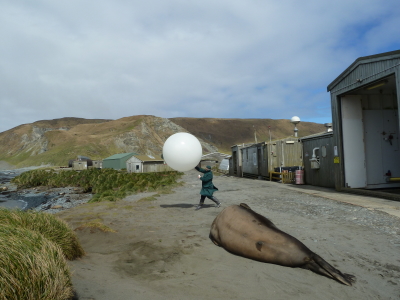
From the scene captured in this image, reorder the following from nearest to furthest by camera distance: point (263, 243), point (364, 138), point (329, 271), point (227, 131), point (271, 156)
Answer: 1. point (329, 271)
2. point (263, 243)
3. point (364, 138)
4. point (271, 156)
5. point (227, 131)

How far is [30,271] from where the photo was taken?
9.41ft

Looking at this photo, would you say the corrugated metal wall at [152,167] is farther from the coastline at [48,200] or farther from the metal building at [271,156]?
the metal building at [271,156]

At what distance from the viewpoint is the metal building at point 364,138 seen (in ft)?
46.6

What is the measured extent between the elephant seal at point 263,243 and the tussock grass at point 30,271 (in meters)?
2.83

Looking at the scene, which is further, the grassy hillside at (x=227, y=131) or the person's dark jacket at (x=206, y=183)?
the grassy hillside at (x=227, y=131)

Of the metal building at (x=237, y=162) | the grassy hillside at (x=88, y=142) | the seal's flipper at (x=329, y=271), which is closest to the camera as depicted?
the seal's flipper at (x=329, y=271)

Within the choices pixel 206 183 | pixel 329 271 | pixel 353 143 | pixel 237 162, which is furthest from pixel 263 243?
pixel 237 162

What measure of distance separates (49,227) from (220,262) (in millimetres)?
2644

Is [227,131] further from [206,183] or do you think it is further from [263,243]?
[263,243]

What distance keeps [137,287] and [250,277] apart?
1558 mm

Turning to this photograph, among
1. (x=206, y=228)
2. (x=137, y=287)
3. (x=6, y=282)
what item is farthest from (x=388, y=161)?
(x=6, y=282)

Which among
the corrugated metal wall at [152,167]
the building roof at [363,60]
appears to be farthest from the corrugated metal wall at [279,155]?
the corrugated metal wall at [152,167]

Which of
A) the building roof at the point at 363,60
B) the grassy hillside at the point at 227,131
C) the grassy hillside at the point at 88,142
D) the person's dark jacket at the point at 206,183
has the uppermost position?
the grassy hillside at the point at 227,131

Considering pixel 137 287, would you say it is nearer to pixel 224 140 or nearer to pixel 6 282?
pixel 6 282
